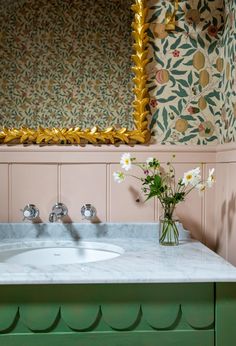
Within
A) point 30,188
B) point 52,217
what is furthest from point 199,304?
point 30,188

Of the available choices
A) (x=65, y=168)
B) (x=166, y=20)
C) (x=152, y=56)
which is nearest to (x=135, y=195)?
(x=65, y=168)

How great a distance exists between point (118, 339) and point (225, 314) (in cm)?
27

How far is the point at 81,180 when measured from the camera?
1489 mm

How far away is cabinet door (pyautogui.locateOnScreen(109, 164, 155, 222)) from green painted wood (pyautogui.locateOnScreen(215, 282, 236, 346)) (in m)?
0.55

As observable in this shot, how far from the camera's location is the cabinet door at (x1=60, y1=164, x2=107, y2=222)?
4.88 ft

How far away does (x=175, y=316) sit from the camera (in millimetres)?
970

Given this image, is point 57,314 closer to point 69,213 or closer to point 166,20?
point 69,213

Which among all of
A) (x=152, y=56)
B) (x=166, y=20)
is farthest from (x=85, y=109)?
(x=166, y=20)

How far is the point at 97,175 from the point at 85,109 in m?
0.25

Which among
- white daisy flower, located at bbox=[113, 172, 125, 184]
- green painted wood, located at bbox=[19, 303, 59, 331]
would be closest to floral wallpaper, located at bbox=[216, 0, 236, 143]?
white daisy flower, located at bbox=[113, 172, 125, 184]

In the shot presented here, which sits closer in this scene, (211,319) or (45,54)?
(211,319)

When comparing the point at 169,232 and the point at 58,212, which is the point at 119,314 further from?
the point at 58,212

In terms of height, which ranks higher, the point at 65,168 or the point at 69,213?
the point at 65,168

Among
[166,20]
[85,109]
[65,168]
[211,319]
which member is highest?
[166,20]
